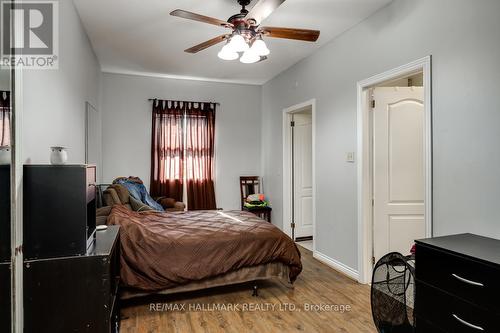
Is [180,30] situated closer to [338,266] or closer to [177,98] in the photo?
[177,98]

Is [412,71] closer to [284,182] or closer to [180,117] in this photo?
[284,182]

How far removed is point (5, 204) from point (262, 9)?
191 cm

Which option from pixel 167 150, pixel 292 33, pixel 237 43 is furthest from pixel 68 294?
pixel 167 150

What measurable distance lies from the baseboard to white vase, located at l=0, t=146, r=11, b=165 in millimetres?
3165

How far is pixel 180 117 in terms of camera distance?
17.5 feet

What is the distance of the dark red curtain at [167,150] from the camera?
17.0 feet

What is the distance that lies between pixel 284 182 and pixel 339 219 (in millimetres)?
1520

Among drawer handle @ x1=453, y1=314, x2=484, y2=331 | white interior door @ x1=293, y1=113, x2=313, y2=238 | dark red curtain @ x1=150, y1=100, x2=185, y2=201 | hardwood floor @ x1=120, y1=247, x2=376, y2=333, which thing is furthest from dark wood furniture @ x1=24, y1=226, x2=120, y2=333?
white interior door @ x1=293, y1=113, x2=313, y2=238

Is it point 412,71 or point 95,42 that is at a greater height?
point 95,42

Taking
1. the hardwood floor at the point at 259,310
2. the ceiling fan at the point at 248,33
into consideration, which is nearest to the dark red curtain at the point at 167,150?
the hardwood floor at the point at 259,310

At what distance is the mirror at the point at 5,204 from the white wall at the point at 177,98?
378 cm

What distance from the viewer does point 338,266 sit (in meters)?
3.60

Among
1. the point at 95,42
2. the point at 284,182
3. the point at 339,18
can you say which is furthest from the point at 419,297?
the point at 95,42

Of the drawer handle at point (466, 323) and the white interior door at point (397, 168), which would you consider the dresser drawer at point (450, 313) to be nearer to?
the drawer handle at point (466, 323)
